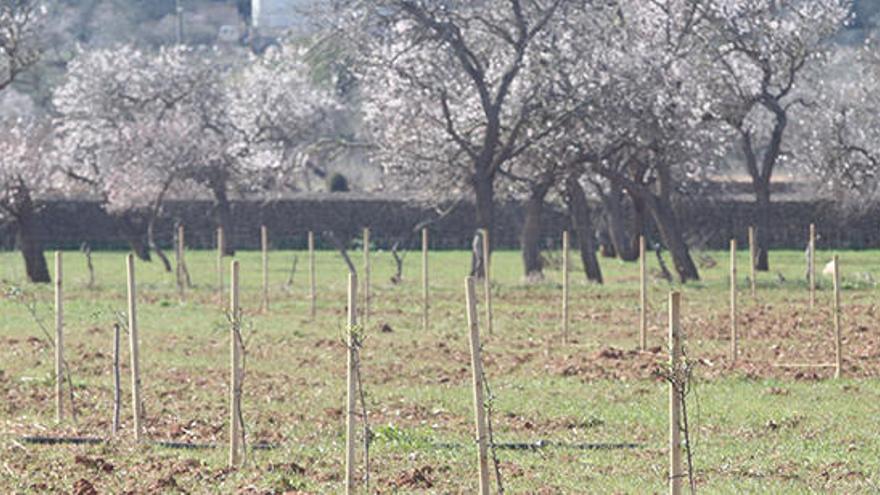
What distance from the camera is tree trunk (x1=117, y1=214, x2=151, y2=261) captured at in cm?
5703

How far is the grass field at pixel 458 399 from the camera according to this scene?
12195 millimetres

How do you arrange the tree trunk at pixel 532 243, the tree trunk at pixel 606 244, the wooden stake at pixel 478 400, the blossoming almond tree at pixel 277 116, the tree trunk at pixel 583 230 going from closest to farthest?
1. the wooden stake at pixel 478 400
2. the tree trunk at pixel 532 243
3. the tree trunk at pixel 583 230
4. the tree trunk at pixel 606 244
5. the blossoming almond tree at pixel 277 116

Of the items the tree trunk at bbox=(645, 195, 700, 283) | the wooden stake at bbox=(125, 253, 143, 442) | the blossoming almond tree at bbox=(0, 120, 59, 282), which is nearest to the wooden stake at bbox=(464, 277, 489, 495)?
the wooden stake at bbox=(125, 253, 143, 442)

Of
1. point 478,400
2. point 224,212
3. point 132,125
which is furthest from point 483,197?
point 478,400

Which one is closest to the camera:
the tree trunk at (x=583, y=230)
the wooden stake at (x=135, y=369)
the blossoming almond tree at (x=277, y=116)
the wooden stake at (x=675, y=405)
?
the wooden stake at (x=675, y=405)

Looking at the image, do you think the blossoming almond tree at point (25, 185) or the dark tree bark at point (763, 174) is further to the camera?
the dark tree bark at point (763, 174)

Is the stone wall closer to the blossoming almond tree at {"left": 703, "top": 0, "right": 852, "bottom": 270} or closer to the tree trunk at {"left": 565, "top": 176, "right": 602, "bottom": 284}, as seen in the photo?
the blossoming almond tree at {"left": 703, "top": 0, "right": 852, "bottom": 270}

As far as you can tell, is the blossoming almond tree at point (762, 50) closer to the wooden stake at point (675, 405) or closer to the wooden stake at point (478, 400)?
the wooden stake at point (478, 400)

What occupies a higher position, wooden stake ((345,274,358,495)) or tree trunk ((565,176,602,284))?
tree trunk ((565,176,602,284))

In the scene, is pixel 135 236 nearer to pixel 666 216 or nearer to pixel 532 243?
pixel 532 243

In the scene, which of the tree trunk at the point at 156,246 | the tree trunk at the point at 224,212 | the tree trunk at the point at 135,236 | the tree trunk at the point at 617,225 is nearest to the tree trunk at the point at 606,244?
the tree trunk at the point at 617,225

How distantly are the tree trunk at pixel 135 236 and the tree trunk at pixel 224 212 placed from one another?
2.97 m

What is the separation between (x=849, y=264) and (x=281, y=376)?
30.8 meters

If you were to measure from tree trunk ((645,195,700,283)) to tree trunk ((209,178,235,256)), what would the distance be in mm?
22968
